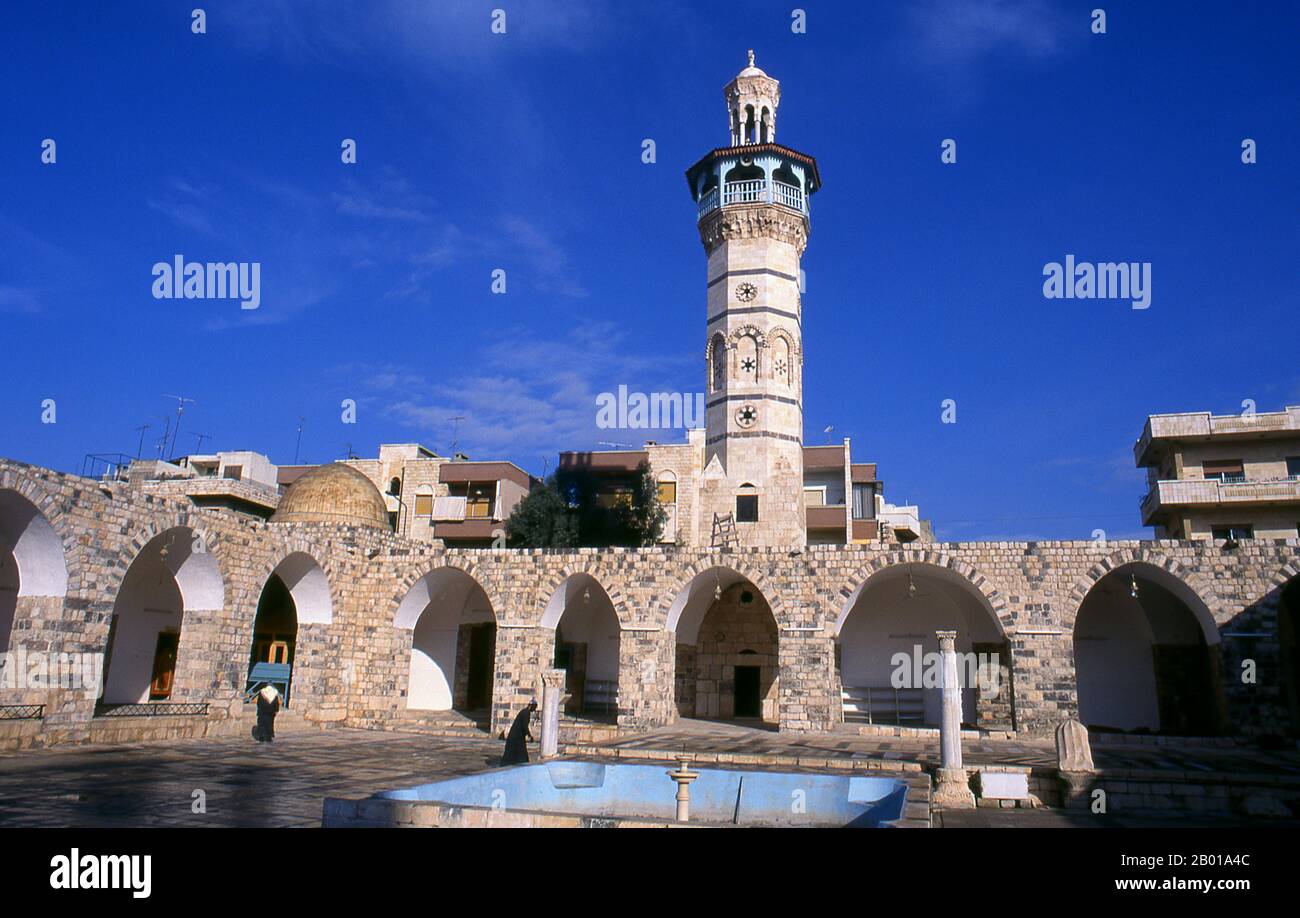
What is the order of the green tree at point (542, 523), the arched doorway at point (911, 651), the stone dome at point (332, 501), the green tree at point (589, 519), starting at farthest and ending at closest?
the green tree at point (589, 519) < the green tree at point (542, 523) < the stone dome at point (332, 501) < the arched doorway at point (911, 651)

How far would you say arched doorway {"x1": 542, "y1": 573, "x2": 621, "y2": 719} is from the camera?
24781mm

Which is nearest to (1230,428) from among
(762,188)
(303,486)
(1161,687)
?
(1161,687)

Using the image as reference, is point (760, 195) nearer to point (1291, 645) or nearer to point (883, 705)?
point (883, 705)

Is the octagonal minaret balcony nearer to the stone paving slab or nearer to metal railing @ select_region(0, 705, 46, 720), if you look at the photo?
the stone paving slab

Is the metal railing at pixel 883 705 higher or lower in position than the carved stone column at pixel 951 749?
lower

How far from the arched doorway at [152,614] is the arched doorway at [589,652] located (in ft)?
31.0

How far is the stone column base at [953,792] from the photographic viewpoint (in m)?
10.9

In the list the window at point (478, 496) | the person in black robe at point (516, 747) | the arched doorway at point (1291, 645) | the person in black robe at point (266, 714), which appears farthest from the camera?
the window at point (478, 496)

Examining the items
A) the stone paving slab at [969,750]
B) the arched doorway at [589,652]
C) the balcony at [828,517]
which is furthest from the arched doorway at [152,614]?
the balcony at [828,517]

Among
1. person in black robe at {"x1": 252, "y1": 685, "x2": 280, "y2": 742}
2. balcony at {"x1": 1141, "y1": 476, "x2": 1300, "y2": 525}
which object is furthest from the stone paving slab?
balcony at {"x1": 1141, "y1": 476, "x2": 1300, "y2": 525}

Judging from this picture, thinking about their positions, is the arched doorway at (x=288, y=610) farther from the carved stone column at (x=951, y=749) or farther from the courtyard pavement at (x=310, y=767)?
the carved stone column at (x=951, y=749)

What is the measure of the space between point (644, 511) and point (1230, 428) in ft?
61.9

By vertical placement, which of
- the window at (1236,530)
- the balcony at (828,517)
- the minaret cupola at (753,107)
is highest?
the minaret cupola at (753,107)

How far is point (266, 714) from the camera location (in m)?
16.3
